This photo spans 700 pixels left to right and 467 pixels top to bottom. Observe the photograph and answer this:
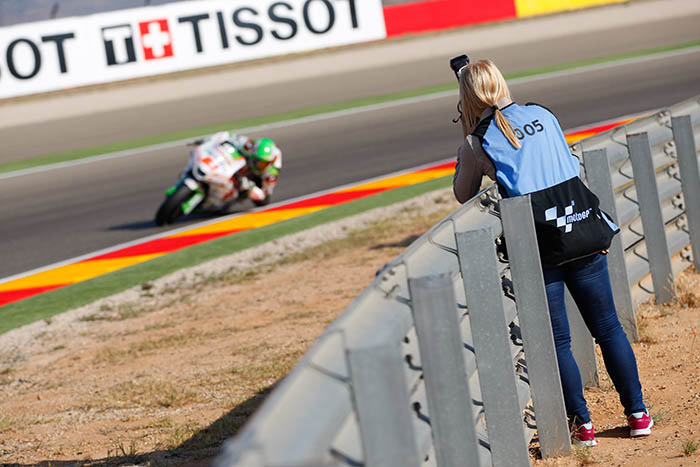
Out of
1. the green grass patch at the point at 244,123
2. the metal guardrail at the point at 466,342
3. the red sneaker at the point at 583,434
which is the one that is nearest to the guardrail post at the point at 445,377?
the metal guardrail at the point at 466,342

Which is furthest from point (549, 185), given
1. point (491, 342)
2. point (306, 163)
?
point (306, 163)

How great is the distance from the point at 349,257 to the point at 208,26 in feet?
42.2

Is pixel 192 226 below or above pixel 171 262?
above

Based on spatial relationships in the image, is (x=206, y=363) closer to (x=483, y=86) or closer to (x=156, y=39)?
(x=483, y=86)

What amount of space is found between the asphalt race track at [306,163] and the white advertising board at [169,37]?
4029 mm

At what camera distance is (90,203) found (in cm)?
1395

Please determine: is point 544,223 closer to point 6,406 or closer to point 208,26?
point 6,406

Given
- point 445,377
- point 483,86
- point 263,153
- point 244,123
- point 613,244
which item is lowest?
point 613,244

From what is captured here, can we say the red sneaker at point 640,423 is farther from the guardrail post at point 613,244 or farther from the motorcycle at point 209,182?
the motorcycle at point 209,182

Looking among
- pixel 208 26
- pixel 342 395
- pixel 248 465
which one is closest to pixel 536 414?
pixel 342 395

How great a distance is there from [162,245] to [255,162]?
139 cm

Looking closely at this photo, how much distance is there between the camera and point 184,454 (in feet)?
16.6

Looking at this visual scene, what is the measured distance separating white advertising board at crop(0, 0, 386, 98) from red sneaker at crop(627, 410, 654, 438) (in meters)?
17.6

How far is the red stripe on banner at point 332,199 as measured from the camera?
1242 cm
